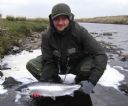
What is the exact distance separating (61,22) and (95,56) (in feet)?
3.09

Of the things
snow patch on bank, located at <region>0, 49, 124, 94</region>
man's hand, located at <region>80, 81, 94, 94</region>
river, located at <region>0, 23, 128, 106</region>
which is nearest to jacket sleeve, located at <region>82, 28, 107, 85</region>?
man's hand, located at <region>80, 81, 94, 94</region>

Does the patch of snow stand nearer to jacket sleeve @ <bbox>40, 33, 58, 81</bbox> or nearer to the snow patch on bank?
the snow patch on bank

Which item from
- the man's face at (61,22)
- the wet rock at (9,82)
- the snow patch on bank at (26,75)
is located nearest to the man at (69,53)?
the man's face at (61,22)

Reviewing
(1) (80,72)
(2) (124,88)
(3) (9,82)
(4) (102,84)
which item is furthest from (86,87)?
(3) (9,82)

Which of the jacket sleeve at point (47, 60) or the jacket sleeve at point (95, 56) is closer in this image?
the jacket sleeve at point (95, 56)

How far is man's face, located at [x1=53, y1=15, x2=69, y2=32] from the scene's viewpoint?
6.25m

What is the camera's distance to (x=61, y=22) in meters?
6.25

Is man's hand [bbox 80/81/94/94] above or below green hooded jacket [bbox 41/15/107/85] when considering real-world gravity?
below

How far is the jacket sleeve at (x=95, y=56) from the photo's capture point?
20.8 ft

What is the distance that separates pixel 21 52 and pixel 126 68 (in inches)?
192

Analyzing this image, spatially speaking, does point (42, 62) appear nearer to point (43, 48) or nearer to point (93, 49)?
point (43, 48)

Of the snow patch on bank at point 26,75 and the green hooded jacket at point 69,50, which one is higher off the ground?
the green hooded jacket at point 69,50

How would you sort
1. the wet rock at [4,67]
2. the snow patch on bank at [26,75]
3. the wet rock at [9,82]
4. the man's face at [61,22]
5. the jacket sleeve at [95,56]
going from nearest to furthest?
the man's face at [61,22]
the jacket sleeve at [95,56]
the wet rock at [9,82]
the snow patch on bank at [26,75]
the wet rock at [4,67]

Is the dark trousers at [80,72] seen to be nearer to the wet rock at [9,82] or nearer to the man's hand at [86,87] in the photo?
the man's hand at [86,87]
